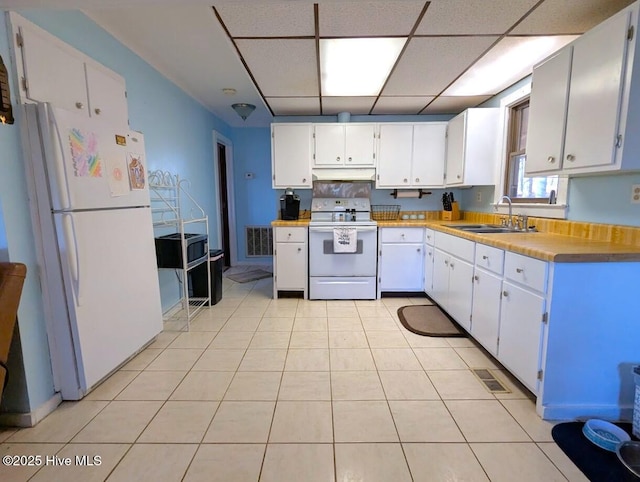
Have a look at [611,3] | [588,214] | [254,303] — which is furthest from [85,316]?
[611,3]

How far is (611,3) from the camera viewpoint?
1663 mm

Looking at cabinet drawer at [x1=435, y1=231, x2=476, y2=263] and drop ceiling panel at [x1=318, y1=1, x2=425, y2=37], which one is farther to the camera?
cabinet drawer at [x1=435, y1=231, x2=476, y2=263]

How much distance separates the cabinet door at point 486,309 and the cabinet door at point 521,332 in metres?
0.06

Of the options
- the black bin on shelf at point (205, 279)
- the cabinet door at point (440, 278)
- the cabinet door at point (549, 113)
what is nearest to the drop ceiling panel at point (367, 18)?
the cabinet door at point (549, 113)

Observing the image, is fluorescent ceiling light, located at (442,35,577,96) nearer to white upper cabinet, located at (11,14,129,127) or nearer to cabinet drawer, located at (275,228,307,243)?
cabinet drawer, located at (275,228,307,243)

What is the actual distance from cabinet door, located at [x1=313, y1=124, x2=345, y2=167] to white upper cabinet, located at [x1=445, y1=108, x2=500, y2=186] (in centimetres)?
132

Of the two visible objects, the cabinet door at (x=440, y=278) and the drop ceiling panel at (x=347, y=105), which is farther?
the drop ceiling panel at (x=347, y=105)

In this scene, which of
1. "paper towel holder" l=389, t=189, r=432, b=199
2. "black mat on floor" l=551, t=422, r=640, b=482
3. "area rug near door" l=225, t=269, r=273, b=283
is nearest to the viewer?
"black mat on floor" l=551, t=422, r=640, b=482

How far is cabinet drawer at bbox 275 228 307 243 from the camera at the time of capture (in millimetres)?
3463

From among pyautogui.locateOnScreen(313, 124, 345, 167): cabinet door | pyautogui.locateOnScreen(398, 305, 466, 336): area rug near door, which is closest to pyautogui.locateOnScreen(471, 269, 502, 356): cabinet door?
pyautogui.locateOnScreen(398, 305, 466, 336): area rug near door

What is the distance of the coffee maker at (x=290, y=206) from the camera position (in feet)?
12.3

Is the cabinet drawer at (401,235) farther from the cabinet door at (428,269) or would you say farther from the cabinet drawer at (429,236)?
the cabinet door at (428,269)

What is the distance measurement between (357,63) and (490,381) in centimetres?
246

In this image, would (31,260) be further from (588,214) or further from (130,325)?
(588,214)
